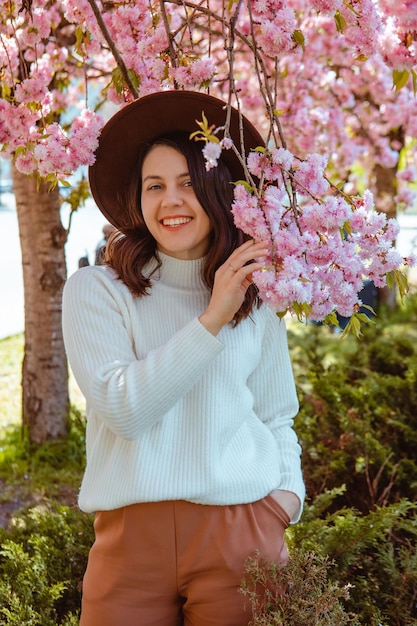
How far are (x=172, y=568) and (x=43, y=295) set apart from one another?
262 centimetres

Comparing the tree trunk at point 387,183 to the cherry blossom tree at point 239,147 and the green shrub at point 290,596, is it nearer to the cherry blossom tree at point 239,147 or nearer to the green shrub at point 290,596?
the cherry blossom tree at point 239,147

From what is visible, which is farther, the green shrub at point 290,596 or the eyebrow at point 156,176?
the eyebrow at point 156,176

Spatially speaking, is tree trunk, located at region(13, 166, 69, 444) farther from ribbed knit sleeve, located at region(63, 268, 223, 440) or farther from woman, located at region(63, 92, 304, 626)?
ribbed knit sleeve, located at region(63, 268, 223, 440)

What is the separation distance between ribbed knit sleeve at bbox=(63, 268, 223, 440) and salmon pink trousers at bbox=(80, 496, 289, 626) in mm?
208

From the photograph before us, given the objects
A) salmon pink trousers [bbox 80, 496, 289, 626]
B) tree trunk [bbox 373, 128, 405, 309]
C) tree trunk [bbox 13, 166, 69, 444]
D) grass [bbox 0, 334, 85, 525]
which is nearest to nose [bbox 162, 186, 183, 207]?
salmon pink trousers [bbox 80, 496, 289, 626]

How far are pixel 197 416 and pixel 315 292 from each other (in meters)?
0.37

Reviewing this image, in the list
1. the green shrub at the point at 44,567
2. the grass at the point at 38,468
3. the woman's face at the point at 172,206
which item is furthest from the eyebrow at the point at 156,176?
the grass at the point at 38,468

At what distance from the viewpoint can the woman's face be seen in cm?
165

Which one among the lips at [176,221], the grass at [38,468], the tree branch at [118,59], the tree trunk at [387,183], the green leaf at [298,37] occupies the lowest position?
the grass at [38,468]

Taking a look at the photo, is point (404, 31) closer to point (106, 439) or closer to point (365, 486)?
point (106, 439)

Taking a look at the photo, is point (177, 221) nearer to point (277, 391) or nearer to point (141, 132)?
point (141, 132)

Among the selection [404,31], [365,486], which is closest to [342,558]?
[365,486]

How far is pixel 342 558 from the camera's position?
2.23m

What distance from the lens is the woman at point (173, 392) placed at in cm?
147
